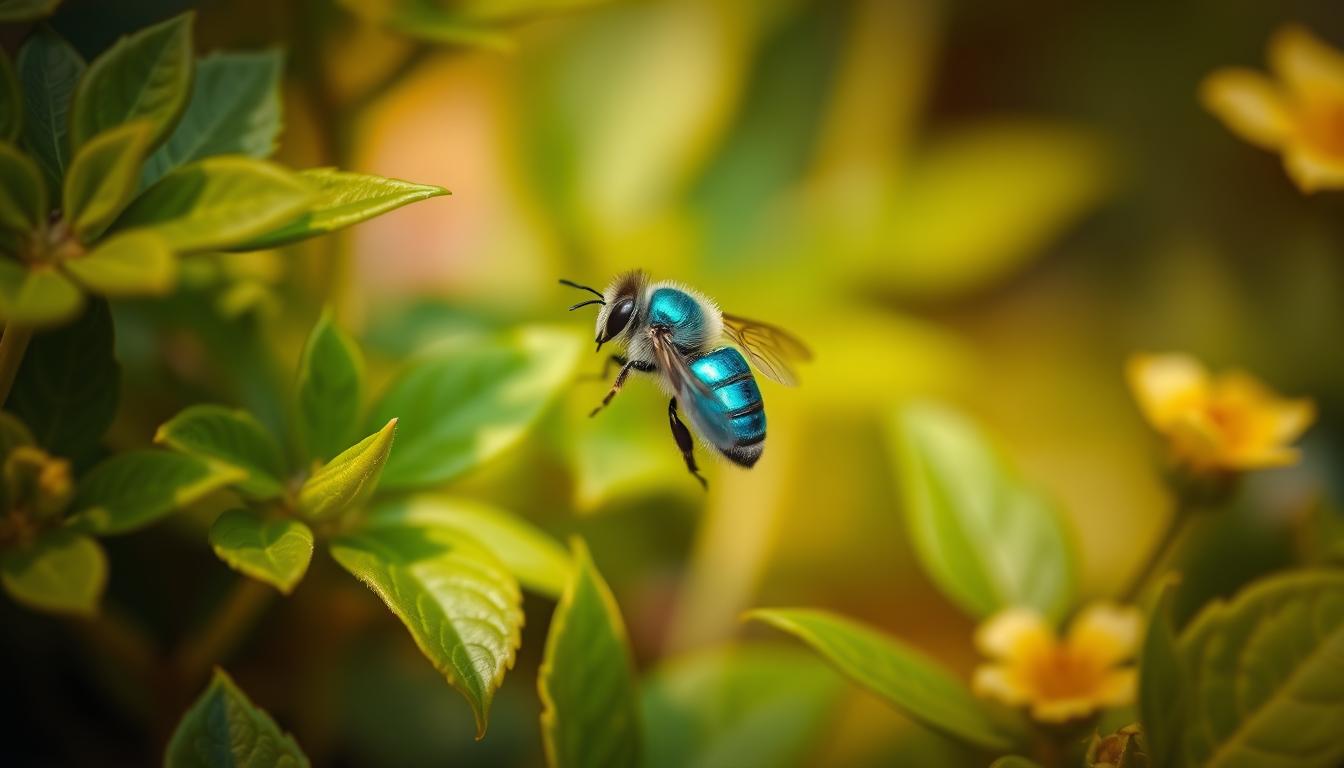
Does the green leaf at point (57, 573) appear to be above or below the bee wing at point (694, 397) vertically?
below

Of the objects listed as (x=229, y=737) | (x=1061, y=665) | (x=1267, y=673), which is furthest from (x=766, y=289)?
(x=229, y=737)

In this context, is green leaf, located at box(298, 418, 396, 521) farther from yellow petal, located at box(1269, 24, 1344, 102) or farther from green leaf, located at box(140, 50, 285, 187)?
yellow petal, located at box(1269, 24, 1344, 102)

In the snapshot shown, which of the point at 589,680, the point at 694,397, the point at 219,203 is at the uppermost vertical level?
the point at 219,203

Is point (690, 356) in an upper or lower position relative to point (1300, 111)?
lower

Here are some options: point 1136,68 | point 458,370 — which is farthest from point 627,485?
point 1136,68

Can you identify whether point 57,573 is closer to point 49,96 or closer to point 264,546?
point 264,546

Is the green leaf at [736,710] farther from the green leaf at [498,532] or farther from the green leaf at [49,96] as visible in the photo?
the green leaf at [49,96]

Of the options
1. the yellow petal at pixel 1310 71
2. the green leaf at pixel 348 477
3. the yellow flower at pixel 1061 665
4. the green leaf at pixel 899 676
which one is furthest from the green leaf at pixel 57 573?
the yellow petal at pixel 1310 71
